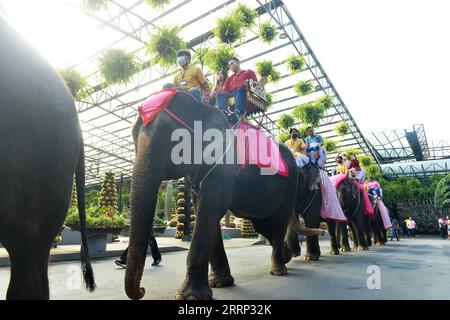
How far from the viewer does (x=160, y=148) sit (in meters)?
2.66

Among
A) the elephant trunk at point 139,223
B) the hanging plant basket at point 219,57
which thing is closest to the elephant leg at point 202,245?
the elephant trunk at point 139,223

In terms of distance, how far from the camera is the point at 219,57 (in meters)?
9.60

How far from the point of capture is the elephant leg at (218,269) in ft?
11.2

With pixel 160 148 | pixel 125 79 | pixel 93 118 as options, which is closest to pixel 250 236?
pixel 125 79

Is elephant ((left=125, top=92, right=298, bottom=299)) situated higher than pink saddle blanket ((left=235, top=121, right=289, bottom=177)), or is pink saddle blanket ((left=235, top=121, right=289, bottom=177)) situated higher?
pink saddle blanket ((left=235, top=121, right=289, bottom=177))

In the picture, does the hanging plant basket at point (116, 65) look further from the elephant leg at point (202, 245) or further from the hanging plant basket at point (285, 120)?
the hanging plant basket at point (285, 120)

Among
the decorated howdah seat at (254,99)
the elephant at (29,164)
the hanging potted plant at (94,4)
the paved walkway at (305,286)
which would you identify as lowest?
the paved walkway at (305,286)

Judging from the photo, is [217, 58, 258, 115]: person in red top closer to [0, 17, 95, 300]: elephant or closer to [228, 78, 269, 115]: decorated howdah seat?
[228, 78, 269, 115]: decorated howdah seat

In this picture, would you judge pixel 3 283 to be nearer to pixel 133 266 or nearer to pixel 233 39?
pixel 133 266

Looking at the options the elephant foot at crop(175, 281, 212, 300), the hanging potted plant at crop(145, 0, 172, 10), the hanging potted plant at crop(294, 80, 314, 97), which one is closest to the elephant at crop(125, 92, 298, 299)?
the elephant foot at crop(175, 281, 212, 300)

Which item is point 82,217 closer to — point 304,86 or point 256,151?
point 256,151

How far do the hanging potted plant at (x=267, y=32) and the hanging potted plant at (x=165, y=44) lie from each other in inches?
167

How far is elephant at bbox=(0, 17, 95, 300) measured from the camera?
1302 millimetres

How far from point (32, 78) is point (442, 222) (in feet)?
100
